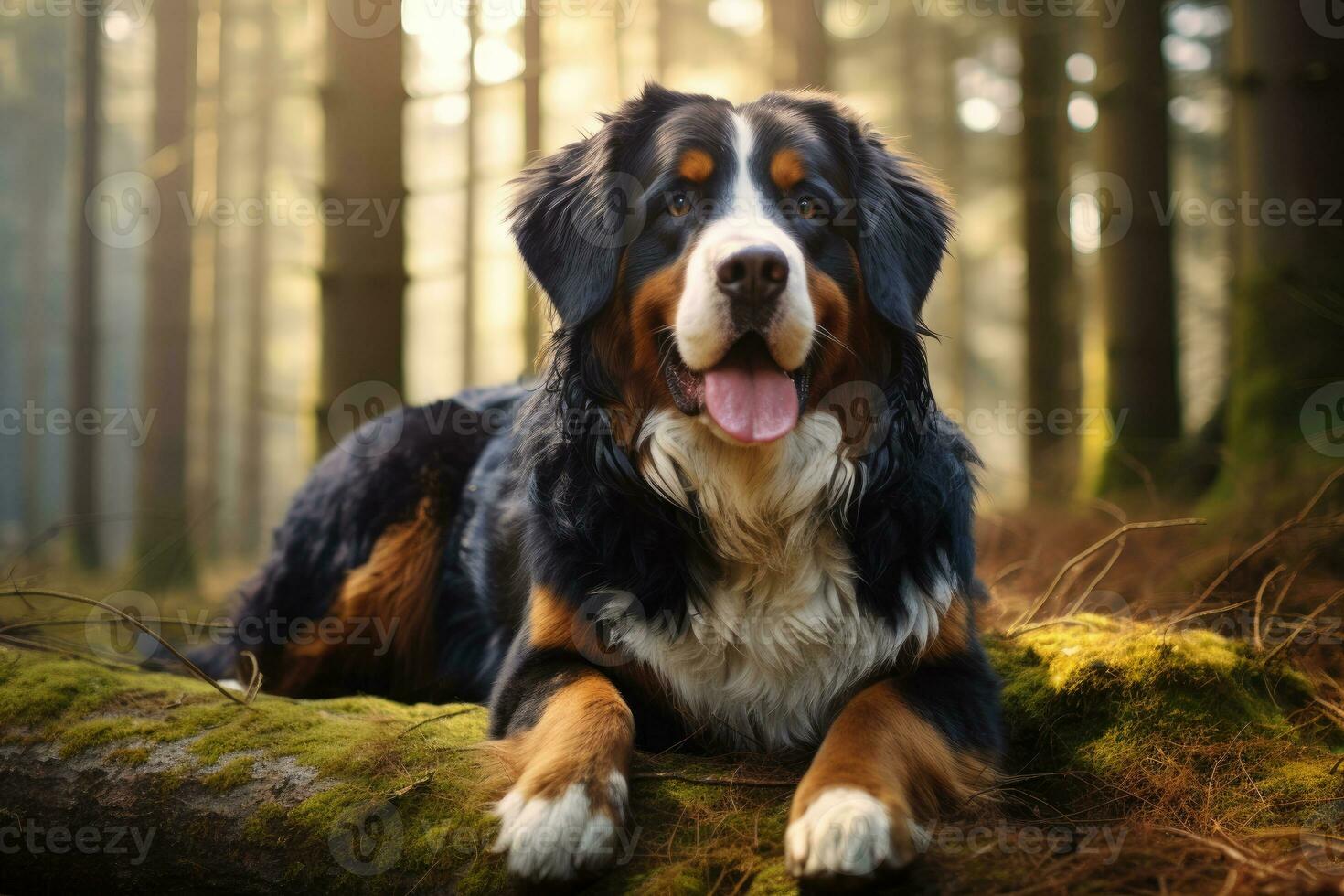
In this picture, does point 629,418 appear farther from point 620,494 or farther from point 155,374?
point 155,374

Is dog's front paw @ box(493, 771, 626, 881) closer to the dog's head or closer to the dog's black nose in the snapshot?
the dog's head

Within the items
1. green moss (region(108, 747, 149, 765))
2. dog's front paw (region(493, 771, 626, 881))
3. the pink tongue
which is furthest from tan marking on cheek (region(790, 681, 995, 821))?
green moss (region(108, 747, 149, 765))

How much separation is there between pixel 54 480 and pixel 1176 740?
46.5m

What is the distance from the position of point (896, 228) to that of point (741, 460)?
3.03 feet

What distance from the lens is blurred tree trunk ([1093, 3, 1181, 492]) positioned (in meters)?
7.52

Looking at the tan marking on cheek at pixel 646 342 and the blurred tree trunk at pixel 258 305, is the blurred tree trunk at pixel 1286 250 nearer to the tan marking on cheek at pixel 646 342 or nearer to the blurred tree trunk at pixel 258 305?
the tan marking on cheek at pixel 646 342

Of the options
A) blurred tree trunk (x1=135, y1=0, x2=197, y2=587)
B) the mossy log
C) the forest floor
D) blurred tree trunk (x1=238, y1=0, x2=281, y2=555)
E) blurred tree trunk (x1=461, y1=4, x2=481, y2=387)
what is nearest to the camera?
the forest floor

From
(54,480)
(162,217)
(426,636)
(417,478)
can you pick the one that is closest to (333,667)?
(426,636)

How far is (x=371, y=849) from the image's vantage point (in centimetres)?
225

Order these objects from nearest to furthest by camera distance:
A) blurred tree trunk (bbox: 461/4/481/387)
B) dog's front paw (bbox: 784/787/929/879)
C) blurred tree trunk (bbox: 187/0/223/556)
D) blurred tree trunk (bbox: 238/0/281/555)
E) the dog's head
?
dog's front paw (bbox: 784/787/929/879)
the dog's head
blurred tree trunk (bbox: 187/0/223/556)
blurred tree trunk (bbox: 461/4/481/387)
blurred tree trunk (bbox: 238/0/281/555)

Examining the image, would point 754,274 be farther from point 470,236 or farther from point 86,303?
point 470,236

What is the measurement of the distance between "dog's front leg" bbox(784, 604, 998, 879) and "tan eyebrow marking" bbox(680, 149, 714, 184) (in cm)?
149

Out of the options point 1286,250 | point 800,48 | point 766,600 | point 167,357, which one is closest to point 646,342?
point 766,600

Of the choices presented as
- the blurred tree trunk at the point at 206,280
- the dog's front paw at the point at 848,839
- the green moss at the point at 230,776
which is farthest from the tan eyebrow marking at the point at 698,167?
the blurred tree trunk at the point at 206,280
